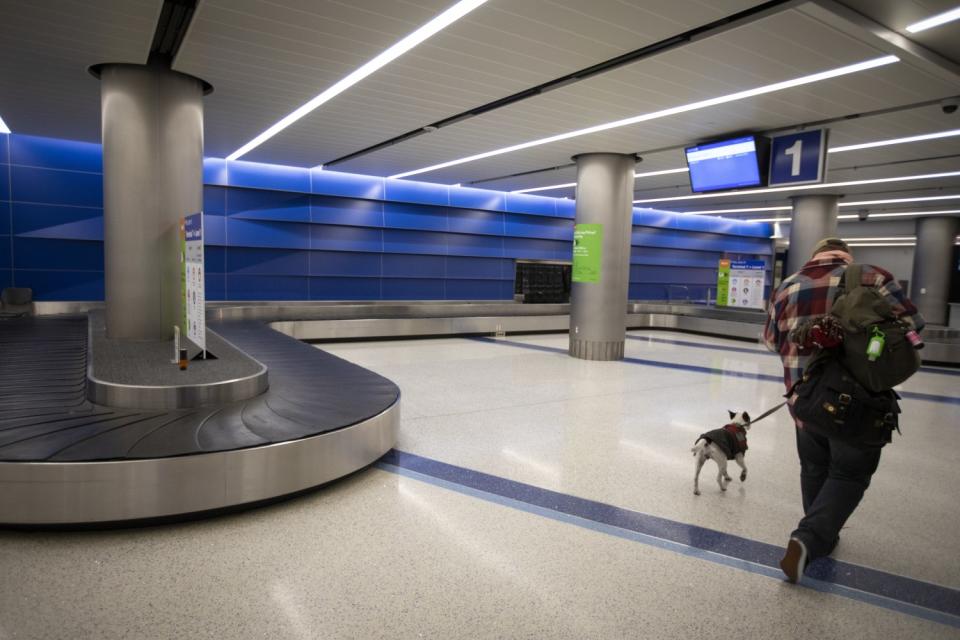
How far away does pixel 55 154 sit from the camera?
1170cm

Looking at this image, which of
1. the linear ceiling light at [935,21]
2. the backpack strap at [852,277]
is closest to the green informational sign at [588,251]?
the linear ceiling light at [935,21]

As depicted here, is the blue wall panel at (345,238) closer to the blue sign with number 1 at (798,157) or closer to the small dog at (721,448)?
the blue sign with number 1 at (798,157)

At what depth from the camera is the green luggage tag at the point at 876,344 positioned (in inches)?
109

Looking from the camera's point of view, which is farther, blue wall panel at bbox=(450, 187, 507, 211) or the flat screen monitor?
blue wall panel at bbox=(450, 187, 507, 211)

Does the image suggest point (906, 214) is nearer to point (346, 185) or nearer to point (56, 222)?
point (346, 185)

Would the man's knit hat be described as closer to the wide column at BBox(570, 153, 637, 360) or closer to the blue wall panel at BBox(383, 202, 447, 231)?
the wide column at BBox(570, 153, 637, 360)

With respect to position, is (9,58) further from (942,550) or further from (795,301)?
(942,550)

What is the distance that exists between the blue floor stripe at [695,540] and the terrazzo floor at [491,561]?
0.23 ft

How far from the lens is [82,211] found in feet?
39.9

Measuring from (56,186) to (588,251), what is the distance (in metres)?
10.8

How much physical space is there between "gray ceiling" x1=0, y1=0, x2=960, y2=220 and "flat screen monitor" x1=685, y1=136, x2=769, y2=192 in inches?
9.4

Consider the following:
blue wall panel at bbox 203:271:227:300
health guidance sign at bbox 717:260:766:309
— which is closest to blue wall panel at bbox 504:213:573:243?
health guidance sign at bbox 717:260:766:309

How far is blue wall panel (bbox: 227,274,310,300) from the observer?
→ 14219mm

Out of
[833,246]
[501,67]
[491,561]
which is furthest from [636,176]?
[491,561]
